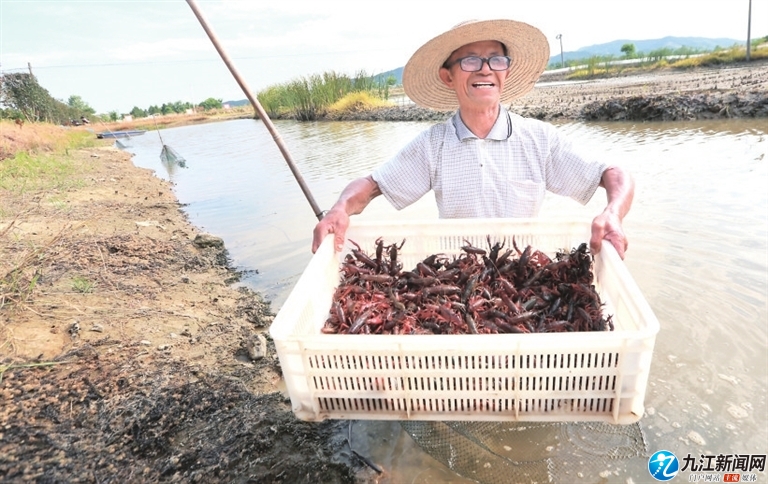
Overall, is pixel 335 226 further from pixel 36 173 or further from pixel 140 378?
pixel 36 173

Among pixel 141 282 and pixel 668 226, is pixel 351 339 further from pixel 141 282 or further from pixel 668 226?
pixel 668 226

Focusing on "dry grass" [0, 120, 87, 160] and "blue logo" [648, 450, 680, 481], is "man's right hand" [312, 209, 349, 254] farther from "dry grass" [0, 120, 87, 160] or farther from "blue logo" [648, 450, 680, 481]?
"dry grass" [0, 120, 87, 160]

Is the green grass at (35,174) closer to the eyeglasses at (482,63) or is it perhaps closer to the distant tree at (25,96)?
the eyeglasses at (482,63)

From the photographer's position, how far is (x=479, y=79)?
2820 mm

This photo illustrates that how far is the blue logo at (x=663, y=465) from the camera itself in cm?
241

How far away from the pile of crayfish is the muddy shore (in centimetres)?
82

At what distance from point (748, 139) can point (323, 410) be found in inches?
454

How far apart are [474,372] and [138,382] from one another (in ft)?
7.74

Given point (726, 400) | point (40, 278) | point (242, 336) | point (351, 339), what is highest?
point (351, 339)

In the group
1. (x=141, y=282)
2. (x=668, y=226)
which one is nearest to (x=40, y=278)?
(x=141, y=282)

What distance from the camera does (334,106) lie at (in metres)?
27.9

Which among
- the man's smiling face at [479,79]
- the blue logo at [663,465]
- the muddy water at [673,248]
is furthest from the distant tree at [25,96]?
the blue logo at [663,465]

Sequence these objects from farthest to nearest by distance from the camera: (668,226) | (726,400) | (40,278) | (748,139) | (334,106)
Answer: (334,106) → (748,139) → (668,226) → (40,278) → (726,400)

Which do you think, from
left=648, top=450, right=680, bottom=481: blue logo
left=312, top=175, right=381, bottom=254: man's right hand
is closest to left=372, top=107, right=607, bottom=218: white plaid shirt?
left=312, top=175, right=381, bottom=254: man's right hand
